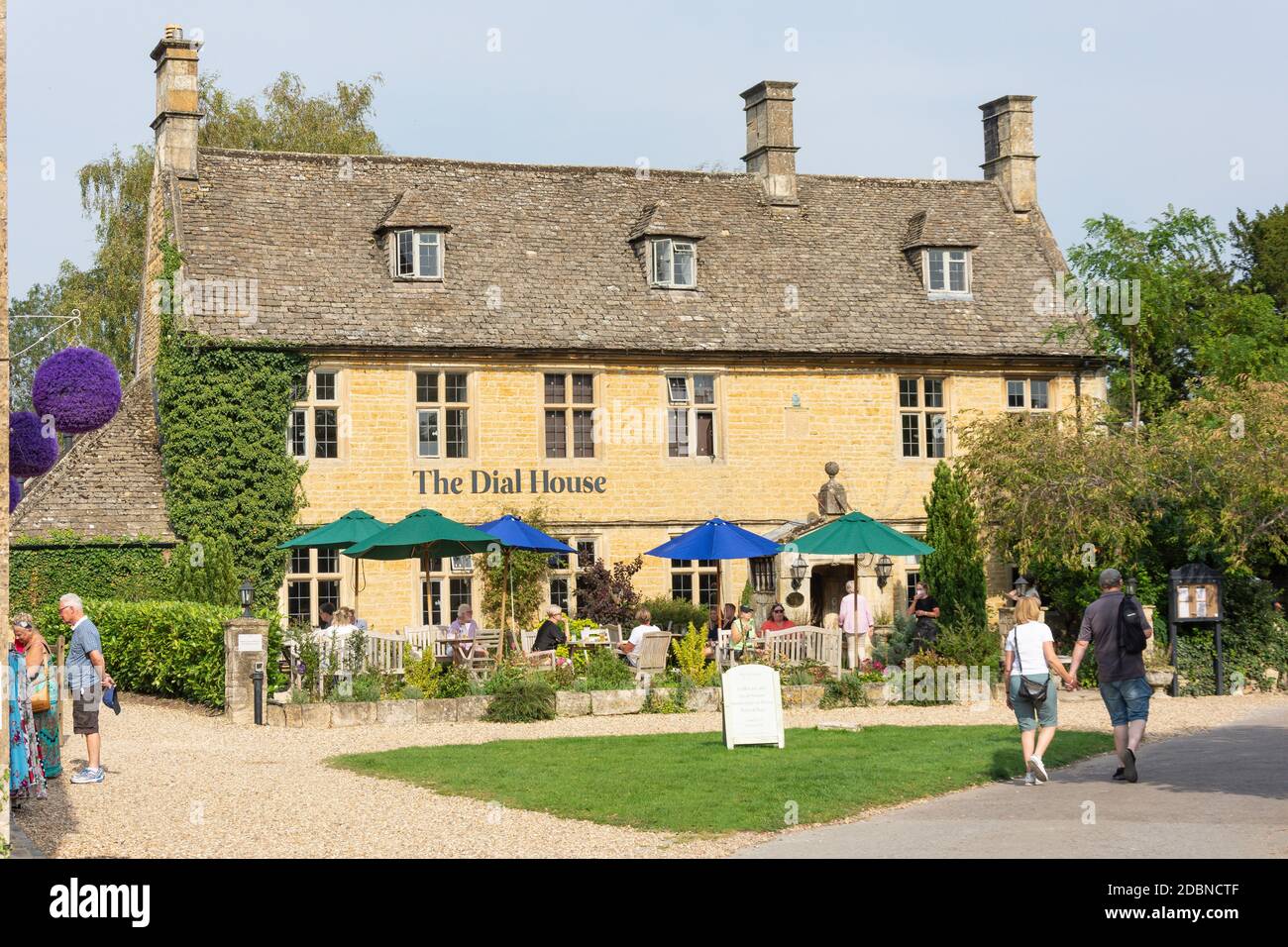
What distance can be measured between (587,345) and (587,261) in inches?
95.2

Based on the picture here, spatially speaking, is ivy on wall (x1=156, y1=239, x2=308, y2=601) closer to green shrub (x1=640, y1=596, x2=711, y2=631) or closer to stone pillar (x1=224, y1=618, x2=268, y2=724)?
green shrub (x1=640, y1=596, x2=711, y2=631)

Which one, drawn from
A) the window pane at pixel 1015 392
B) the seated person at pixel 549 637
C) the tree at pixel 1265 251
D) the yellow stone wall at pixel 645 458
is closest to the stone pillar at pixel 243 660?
the seated person at pixel 549 637

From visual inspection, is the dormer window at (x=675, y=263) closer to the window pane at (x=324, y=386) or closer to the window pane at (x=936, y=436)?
the window pane at (x=936, y=436)

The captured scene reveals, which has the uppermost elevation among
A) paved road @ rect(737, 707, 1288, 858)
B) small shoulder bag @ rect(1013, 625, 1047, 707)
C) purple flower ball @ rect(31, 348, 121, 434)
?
purple flower ball @ rect(31, 348, 121, 434)

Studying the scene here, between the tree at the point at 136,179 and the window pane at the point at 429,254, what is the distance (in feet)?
44.0

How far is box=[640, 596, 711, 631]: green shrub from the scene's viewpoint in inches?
1159

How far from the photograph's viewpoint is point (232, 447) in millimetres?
28047

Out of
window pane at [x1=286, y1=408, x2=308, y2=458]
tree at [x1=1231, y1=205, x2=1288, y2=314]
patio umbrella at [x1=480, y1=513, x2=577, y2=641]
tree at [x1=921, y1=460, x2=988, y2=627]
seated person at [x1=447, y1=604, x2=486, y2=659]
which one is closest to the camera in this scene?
seated person at [x1=447, y1=604, x2=486, y2=659]

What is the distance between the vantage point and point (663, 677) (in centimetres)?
2259

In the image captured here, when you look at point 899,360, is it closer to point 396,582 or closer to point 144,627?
point 396,582

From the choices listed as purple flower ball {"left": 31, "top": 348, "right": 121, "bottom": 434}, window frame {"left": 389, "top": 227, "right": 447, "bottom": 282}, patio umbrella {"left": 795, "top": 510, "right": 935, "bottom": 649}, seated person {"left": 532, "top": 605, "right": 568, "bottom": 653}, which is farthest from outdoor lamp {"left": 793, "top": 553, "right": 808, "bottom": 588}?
purple flower ball {"left": 31, "top": 348, "right": 121, "bottom": 434}

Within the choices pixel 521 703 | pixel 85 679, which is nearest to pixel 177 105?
pixel 521 703

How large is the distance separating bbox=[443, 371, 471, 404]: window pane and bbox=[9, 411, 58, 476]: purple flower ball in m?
11.3

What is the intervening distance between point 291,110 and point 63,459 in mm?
17740
